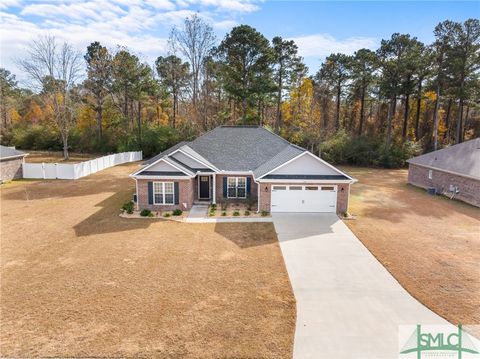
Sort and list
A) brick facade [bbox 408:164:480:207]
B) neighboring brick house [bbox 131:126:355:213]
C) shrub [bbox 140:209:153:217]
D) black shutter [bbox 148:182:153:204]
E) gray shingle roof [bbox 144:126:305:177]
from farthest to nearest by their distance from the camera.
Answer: brick facade [bbox 408:164:480:207] < gray shingle roof [bbox 144:126:305:177] < black shutter [bbox 148:182:153:204] < neighboring brick house [bbox 131:126:355:213] < shrub [bbox 140:209:153:217]

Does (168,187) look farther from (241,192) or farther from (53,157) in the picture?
(53,157)

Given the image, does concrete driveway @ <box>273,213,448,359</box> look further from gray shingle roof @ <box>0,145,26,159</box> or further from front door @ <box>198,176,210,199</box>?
gray shingle roof @ <box>0,145,26,159</box>

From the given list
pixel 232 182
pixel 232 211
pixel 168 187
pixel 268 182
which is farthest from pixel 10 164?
pixel 268 182

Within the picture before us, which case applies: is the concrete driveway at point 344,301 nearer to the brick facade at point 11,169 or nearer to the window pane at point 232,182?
the window pane at point 232,182

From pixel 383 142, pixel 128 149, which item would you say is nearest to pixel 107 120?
pixel 128 149

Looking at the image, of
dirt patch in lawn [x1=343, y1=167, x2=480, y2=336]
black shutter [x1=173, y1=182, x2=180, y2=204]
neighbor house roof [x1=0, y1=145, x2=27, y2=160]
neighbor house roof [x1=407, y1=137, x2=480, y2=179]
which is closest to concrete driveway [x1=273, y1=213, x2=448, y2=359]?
dirt patch in lawn [x1=343, y1=167, x2=480, y2=336]
